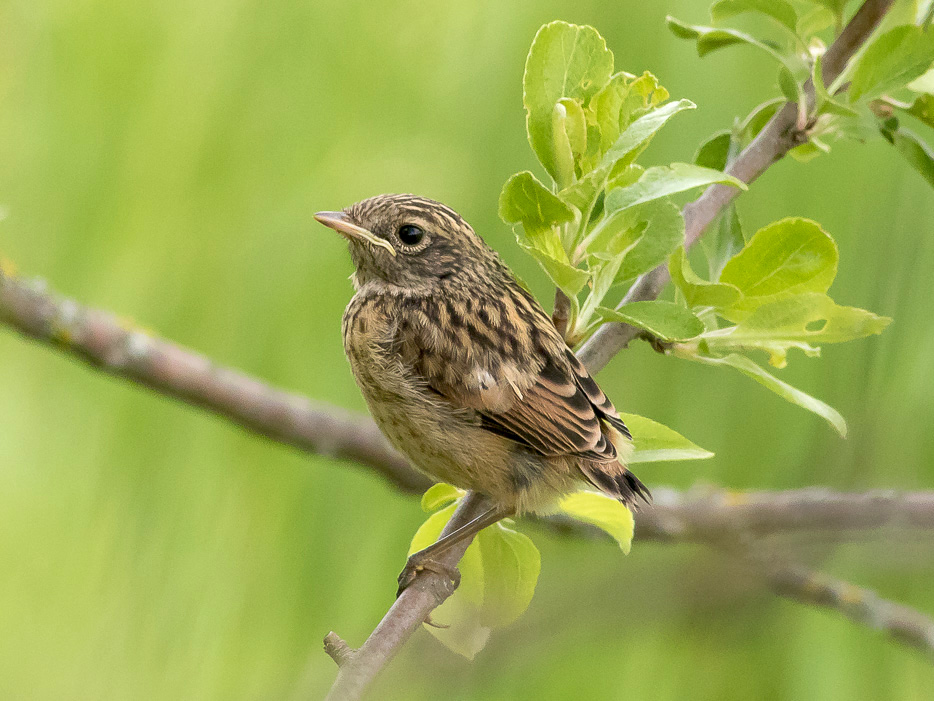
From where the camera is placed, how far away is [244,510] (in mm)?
2244

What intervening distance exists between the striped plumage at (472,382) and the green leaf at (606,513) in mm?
388

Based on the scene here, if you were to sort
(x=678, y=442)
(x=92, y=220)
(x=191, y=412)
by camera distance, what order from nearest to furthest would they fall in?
(x=678, y=442) < (x=92, y=220) < (x=191, y=412)

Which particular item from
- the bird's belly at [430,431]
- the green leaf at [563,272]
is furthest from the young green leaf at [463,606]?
the green leaf at [563,272]

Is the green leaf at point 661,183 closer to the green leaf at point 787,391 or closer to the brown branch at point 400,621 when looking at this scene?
the green leaf at point 787,391

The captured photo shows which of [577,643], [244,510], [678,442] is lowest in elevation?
[244,510]

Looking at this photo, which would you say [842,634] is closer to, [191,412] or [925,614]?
[925,614]

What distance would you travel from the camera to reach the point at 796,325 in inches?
57.4

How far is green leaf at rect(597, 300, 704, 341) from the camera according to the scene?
132 centimetres

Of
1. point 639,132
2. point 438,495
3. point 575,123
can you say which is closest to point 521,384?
point 438,495

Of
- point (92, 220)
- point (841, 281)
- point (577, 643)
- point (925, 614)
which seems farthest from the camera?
point (92, 220)

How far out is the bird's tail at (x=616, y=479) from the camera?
1.93 meters

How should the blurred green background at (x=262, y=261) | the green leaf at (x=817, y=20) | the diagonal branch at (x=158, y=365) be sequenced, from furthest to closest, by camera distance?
the diagonal branch at (x=158, y=365), the blurred green background at (x=262, y=261), the green leaf at (x=817, y=20)

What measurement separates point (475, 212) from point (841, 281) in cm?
100

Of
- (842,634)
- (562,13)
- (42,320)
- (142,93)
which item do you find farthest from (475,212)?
(842,634)
